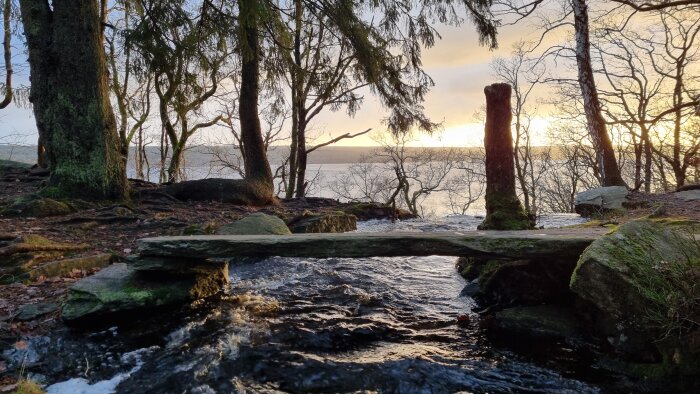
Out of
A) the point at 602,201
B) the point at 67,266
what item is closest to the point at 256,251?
the point at 67,266

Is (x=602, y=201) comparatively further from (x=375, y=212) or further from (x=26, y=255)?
(x=26, y=255)

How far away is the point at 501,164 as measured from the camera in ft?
19.4

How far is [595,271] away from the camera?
3076 millimetres

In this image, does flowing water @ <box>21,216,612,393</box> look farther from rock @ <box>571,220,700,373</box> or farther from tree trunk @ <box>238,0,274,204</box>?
tree trunk @ <box>238,0,274,204</box>

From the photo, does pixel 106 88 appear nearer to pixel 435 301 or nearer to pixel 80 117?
pixel 80 117

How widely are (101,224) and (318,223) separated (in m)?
3.83

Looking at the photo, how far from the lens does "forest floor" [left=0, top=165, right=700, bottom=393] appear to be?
3.71 metres

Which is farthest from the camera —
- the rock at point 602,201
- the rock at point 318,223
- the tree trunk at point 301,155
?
the tree trunk at point 301,155

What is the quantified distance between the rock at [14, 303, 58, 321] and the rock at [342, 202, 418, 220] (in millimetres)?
9101

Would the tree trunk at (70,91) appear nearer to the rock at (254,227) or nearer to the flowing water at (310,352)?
the rock at (254,227)

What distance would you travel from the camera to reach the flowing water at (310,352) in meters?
→ 3.00

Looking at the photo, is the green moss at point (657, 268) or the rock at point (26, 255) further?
the rock at point (26, 255)

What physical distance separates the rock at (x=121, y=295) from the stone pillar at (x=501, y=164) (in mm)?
4007

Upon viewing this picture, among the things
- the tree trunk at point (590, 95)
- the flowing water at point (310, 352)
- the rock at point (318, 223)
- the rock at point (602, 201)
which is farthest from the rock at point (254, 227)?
the tree trunk at point (590, 95)
